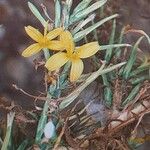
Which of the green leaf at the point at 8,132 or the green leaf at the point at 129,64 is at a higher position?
the green leaf at the point at 8,132

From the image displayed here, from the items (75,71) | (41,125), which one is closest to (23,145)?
(41,125)

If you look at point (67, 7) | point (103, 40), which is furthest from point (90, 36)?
point (67, 7)

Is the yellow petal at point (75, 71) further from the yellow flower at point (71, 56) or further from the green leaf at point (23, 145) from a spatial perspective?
the green leaf at point (23, 145)

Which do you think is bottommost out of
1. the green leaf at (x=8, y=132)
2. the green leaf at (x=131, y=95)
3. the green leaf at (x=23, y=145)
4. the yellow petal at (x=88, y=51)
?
the green leaf at (x=131, y=95)

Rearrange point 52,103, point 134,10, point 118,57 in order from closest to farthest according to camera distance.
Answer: point 52,103 < point 118,57 < point 134,10

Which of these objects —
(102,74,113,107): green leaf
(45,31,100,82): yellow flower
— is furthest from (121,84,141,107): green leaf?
(45,31,100,82): yellow flower

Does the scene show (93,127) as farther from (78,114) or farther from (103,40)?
(103,40)

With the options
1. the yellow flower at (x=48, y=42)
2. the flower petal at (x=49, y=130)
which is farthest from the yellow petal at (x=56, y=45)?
the flower petal at (x=49, y=130)
